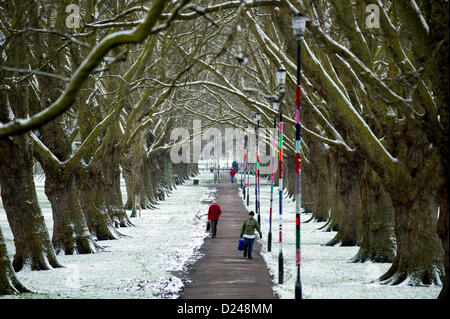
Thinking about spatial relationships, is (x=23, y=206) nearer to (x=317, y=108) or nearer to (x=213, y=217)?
(x=317, y=108)

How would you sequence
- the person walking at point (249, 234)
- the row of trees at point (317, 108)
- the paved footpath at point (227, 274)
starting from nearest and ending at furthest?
the row of trees at point (317, 108) → the paved footpath at point (227, 274) → the person walking at point (249, 234)

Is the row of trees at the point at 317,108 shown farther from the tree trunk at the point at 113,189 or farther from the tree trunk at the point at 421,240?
the tree trunk at the point at 113,189

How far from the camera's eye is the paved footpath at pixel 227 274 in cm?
1402

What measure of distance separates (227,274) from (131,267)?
9.65 ft

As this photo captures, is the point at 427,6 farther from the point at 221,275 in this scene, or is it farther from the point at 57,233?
the point at 57,233

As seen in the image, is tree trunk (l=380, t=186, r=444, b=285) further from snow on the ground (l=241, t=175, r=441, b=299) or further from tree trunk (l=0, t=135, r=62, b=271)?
tree trunk (l=0, t=135, r=62, b=271)

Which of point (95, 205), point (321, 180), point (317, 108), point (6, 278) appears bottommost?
point (6, 278)

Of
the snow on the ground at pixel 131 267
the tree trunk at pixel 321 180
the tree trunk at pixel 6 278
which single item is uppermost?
the tree trunk at pixel 321 180

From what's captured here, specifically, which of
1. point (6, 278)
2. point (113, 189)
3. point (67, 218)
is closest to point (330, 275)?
point (6, 278)

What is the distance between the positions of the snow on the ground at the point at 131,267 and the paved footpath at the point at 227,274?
40cm

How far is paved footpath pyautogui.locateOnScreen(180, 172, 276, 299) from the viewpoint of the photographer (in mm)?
14016

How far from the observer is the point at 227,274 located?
17031mm

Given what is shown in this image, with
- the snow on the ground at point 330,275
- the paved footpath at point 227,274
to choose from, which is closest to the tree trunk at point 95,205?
the paved footpath at point 227,274
